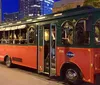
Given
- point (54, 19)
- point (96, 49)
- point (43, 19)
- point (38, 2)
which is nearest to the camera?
point (96, 49)

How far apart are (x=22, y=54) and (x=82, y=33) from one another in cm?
524

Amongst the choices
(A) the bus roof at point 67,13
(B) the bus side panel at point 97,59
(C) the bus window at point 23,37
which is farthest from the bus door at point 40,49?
(B) the bus side panel at point 97,59

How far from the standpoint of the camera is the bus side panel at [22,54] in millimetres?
13008

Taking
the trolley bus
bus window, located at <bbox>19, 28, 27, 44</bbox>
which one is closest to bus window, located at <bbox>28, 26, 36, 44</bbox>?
the trolley bus

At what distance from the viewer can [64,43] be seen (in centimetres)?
1075

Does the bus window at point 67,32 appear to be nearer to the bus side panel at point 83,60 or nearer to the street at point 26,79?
the bus side panel at point 83,60

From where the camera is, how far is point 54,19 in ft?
37.4

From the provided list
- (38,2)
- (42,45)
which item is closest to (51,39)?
(42,45)

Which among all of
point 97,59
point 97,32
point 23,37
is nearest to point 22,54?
point 23,37

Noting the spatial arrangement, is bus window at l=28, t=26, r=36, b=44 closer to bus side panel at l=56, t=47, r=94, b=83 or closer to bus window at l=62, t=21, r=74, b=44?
bus window at l=62, t=21, r=74, b=44

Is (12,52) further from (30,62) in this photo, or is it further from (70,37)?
(70,37)

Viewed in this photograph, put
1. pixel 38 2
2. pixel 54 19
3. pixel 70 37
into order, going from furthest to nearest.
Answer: pixel 38 2 → pixel 54 19 → pixel 70 37

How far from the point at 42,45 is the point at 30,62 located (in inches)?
58.7

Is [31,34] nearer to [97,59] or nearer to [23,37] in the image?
[23,37]
